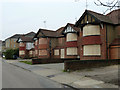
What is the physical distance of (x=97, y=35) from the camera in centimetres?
2031

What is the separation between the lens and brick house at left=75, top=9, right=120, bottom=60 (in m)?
Result: 19.8

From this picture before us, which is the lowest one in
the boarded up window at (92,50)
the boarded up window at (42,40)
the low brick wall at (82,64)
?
the low brick wall at (82,64)

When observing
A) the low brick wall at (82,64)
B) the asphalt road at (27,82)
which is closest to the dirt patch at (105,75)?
the low brick wall at (82,64)

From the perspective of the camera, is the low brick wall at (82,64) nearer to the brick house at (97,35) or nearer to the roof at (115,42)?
the brick house at (97,35)

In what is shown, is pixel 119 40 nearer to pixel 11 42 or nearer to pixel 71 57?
pixel 71 57

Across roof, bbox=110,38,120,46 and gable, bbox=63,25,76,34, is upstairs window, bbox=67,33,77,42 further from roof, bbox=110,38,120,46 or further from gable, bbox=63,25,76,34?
roof, bbox=110,38,120,46

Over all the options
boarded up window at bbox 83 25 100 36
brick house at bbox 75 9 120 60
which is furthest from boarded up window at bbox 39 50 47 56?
boarded up window at bbox 83 25 100 36

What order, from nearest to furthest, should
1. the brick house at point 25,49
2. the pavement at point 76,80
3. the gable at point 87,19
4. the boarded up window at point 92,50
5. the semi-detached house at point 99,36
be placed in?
the pavement at point 76,80 → the semi-detached house at point 99,36 → the boarded up window at point 92,50 → the gable at point 87,19 → the brick house at point 25,49

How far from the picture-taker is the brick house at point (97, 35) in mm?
19812

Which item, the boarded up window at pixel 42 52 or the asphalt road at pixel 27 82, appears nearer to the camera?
the asphalt road at pixel 27 82

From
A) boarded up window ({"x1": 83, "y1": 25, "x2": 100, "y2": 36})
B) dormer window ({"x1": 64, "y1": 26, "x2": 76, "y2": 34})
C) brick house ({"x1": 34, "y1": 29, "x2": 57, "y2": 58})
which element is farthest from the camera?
brick house ({"x1": 34, "y1": 29, "x2": 57, "y2": 58})

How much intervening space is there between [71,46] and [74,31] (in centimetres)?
313

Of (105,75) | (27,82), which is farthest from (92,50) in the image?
(27,82)

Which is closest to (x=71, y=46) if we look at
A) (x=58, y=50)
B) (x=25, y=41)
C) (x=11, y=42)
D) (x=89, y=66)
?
(x=58, y=50)
